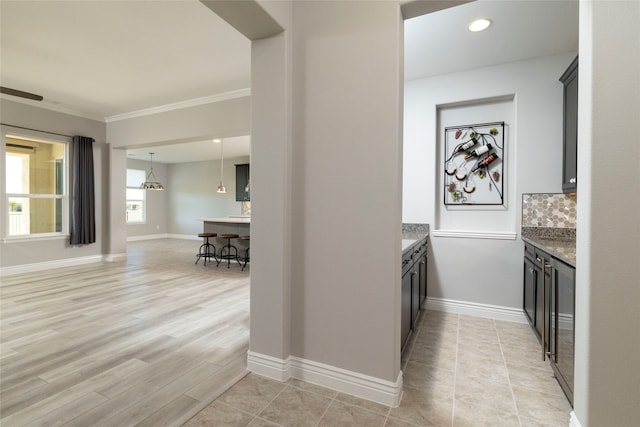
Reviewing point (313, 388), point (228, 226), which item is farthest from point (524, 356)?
point (228, 226)

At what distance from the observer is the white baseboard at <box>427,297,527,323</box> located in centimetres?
313

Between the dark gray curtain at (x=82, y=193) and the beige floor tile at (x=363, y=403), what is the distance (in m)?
6.10

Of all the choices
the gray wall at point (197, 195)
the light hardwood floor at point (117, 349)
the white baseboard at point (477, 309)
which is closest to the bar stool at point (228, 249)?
the light hardwood floor at point (117, 349)

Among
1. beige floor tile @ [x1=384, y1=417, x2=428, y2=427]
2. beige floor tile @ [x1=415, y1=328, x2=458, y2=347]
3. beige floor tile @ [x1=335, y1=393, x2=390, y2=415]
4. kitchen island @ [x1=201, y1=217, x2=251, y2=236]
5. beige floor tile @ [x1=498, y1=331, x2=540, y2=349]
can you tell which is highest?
kitchen island @ [x1=201, y1=217, x2=251, y2=236]

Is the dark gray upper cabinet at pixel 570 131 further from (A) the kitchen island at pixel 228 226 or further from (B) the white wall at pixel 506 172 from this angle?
(A) the kitchen island at pixel 228 226

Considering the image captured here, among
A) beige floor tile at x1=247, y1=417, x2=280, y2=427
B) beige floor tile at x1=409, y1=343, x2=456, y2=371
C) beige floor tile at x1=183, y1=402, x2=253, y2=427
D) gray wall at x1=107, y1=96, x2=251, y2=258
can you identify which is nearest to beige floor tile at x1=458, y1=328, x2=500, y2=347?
beige floor tile at x1=409, y1=343, x2=456, y2=371

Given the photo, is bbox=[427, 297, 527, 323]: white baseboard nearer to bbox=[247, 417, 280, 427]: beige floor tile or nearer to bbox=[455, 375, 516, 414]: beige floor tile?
bbox=[455, 375, 516, 414]: beige floor tile

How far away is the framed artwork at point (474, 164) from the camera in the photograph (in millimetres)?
3309

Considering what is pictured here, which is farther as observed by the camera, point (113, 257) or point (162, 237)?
point (162, 237)

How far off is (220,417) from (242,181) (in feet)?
27.2

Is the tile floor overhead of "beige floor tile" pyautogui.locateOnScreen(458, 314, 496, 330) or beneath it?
overhead

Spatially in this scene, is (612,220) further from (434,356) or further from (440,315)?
(440,315)

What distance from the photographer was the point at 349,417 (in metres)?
1.63

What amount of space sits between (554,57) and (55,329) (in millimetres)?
5569
